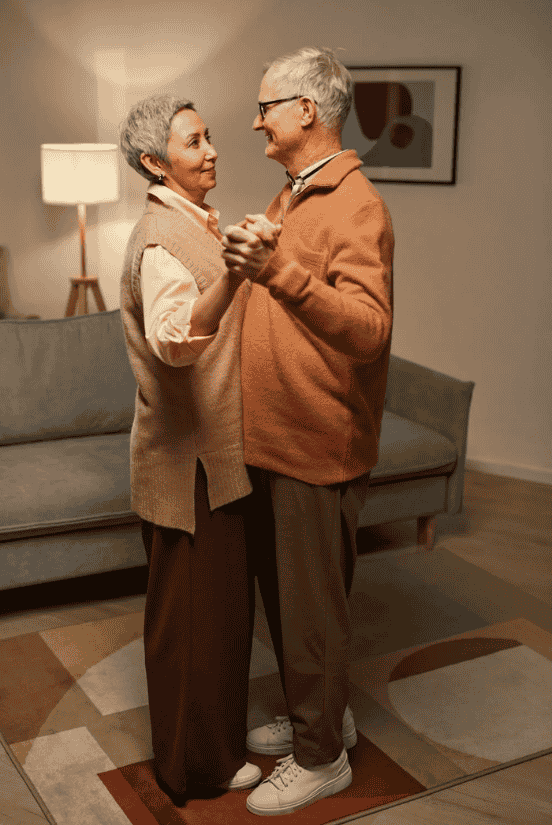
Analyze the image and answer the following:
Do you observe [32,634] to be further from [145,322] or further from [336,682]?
[145,322]

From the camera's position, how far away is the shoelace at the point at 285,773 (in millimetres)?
2021

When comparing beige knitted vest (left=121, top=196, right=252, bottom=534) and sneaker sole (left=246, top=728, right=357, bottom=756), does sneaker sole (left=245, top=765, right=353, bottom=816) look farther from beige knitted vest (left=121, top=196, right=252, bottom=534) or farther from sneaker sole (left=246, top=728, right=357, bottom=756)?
beige knitted vest (left=121, top=196, right=252, bottom=534)

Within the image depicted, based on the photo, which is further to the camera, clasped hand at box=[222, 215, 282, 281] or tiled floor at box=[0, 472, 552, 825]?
tiled floor at box=[0, 472, 552, 825]

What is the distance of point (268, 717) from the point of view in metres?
2.38

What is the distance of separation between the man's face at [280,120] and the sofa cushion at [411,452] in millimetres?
1592

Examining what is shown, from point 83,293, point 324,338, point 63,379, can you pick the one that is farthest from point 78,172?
point 324,338

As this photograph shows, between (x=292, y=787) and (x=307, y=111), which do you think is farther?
(x=292, y=787)

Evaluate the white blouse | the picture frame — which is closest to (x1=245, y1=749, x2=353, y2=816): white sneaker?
the white blouse

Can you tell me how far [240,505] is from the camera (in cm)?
197

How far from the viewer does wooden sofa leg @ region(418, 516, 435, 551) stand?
3463 millimetres

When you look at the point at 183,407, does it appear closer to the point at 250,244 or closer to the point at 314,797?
the point at 250,244

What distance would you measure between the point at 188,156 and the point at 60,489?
56.1 inches

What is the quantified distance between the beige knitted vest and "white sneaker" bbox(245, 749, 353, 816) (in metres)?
0.62

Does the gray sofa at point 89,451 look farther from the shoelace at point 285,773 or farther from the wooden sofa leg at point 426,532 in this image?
the shoelace at point 285,773
